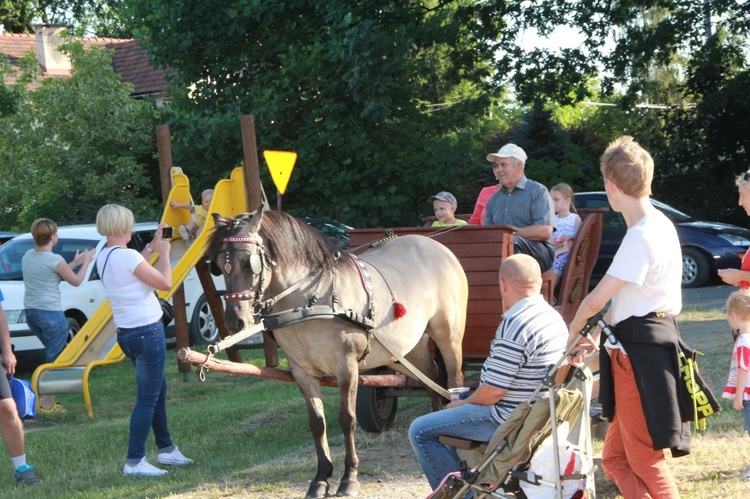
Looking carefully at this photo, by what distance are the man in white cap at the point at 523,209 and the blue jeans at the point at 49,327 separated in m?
5.18

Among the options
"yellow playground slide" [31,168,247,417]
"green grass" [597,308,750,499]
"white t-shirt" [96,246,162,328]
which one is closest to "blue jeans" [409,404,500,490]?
"green grass" [597,308,750,499]

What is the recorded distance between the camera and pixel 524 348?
15.2 ft

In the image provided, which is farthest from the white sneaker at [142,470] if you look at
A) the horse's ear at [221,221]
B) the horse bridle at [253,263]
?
the horse's ear at [221,221]

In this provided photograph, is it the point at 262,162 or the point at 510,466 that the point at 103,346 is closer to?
the point at 510,466

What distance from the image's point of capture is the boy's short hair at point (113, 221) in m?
6.81

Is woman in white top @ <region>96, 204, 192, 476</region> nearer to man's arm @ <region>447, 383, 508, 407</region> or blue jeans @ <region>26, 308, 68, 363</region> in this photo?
man's arm @ <region>447, 383, 508, 407</region>

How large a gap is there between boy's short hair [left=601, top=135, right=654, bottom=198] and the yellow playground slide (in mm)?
6082

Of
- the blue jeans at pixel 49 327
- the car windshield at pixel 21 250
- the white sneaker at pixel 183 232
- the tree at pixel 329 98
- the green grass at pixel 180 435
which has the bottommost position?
the green grass at pixel 180 435

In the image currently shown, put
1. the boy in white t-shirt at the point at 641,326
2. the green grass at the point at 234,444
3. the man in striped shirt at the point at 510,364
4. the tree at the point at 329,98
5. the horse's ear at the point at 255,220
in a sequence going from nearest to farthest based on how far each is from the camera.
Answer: the boy in white t-shirt at the point at 641,326 < the man in striped shirt at the point at 510,364 < the horse's ear at the point at 255,220 < the green grass at the point at 234,444 < the tree at the point at 329,98

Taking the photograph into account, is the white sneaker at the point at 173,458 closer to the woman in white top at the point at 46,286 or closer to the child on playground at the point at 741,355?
the woman in white top at the point at 46,286

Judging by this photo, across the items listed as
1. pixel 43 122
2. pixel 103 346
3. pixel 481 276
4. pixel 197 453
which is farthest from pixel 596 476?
pixel 43 122

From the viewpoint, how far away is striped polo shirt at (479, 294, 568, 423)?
4.64 metres

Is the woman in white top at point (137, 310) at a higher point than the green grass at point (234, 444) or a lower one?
higher

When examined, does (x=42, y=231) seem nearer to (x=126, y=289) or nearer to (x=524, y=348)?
(x=126, y=289)
